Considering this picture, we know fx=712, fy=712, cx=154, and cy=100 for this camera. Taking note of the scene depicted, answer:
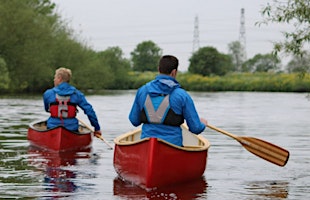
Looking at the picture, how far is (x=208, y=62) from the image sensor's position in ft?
345

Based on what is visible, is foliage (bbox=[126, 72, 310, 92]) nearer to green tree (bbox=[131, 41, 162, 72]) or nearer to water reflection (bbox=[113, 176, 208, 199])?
green tree (bbox=[131, 41, 162, 72])

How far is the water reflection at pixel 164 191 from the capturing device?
27.0 feet

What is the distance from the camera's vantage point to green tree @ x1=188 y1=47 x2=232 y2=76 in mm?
104938

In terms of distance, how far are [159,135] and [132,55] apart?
5142 inches

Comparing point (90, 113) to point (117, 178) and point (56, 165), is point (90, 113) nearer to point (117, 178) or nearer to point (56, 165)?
point (56, 165)

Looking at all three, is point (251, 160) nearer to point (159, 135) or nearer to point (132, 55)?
point (159, 135)

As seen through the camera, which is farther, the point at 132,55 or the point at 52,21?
the point at 132,55

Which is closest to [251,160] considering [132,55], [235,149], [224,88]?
[235,149]

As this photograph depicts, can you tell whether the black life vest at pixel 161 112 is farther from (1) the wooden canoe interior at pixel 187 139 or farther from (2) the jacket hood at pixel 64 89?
(2) the jacket hood at pixel 64 89

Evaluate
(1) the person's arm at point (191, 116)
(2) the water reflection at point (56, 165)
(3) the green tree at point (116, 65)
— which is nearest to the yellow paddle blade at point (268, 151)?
(1) the person's arm at point (191, 116)

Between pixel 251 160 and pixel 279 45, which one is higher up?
pixel 279 45

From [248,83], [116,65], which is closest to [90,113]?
[248,83]

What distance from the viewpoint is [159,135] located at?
8.66 m

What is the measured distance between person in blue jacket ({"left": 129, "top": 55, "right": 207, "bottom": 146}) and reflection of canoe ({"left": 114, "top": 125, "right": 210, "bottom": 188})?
11.2 inches
